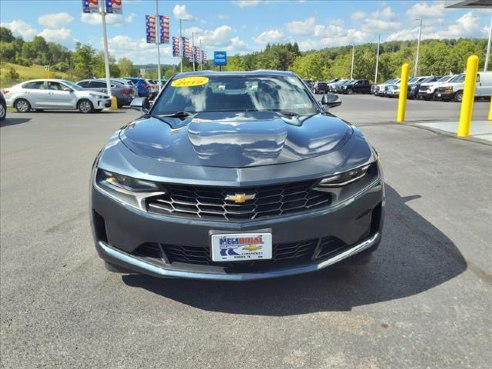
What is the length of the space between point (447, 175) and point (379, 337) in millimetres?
4491

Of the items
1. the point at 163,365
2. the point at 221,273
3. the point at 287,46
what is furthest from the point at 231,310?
the point at 287,46

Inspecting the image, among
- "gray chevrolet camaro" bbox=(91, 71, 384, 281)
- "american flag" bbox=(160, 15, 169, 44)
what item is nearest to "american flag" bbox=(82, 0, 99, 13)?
"american flag" bbox=(160, 15, 169, 44)

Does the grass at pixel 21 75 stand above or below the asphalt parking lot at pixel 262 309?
above

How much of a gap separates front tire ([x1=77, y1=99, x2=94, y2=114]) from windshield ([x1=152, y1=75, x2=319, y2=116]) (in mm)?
16804

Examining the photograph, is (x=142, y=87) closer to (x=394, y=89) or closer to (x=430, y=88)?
(x=430, y=88)

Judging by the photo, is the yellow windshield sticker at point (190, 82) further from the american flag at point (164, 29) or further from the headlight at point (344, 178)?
the american flag at point (164, 29)

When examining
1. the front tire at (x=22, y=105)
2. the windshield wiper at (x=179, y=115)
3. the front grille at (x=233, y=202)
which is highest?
the windshield wiper at (x=179, y=115)

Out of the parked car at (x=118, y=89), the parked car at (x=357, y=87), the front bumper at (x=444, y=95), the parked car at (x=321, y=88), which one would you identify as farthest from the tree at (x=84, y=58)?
the front bumper at (x=444, y=95)

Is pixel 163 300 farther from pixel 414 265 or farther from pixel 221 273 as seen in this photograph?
pixel 414 265

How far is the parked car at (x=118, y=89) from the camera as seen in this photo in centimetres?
2323

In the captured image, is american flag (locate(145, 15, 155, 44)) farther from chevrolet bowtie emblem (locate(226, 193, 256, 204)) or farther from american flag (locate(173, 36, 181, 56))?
chevrolet bowtie emblem (locate(226, 193, 256, 204))

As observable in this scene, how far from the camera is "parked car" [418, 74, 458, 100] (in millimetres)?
28094

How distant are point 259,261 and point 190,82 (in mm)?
2474

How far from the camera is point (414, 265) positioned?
10.9 ft
